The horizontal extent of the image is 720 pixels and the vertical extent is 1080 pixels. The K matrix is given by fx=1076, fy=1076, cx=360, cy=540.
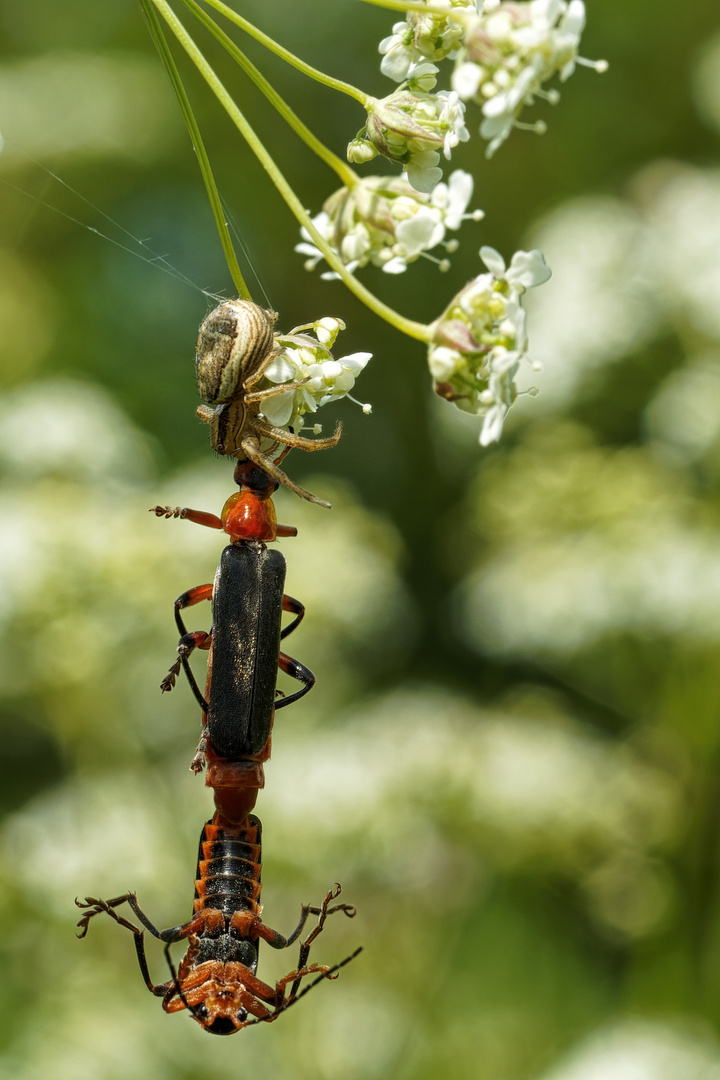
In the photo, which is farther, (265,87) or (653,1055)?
(653,1055)

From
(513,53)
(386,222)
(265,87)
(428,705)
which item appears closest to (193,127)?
(265,87)

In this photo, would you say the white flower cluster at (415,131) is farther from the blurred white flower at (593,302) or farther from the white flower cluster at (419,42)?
the blurred white flower at (593,302)

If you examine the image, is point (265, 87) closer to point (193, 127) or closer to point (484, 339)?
point (193, 127)

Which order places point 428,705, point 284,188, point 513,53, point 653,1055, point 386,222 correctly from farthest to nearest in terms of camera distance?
point 428,705, point 653,1055, point 386,222, point 284,188, point 513,53

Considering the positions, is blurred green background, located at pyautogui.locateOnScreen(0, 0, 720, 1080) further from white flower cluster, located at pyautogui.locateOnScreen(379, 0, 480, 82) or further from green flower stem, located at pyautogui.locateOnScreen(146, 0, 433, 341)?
green flower stem, located at pyautogui.locateOnScreen(146, 0, 433, 341)

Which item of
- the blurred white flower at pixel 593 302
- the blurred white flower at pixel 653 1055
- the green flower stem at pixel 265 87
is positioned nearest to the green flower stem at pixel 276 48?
the green flower stem at pixel 265 87

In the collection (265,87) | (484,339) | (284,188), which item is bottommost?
(484,339)
